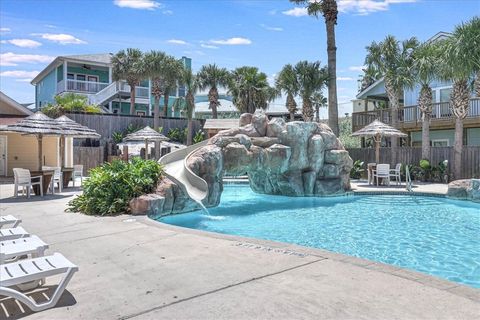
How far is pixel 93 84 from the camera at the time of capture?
37969 mm

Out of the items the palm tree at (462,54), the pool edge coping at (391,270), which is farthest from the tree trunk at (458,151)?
the pool edge coping at (391,270)

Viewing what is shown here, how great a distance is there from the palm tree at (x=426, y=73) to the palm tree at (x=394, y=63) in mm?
1004

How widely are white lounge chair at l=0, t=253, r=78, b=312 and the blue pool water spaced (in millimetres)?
5517

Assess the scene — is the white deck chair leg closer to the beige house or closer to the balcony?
the beige house

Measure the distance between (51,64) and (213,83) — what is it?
16.5 meters

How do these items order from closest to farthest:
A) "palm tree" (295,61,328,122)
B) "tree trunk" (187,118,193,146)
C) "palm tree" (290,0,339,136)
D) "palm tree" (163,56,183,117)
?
"palm tree" (290,0,339,136) → "palm tree" (295,61,328,122) → "tree trunk" (187,118,193,146) → "palm tree" (163,56,183,117)

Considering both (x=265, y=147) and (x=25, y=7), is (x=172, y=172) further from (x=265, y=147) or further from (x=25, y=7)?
(x=25, y=7)

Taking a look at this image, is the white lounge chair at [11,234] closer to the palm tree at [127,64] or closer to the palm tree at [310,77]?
the palm tree at [310,77]

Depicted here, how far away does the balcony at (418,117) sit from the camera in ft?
73.9

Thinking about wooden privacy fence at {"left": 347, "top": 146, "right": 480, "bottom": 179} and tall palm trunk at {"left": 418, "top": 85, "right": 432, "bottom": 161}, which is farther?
tall palm trunk at {"left": 418, "top": 85, "right": 432, "bottom": 161}

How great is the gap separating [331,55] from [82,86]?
23549 millimetres

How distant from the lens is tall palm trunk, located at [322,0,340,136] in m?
24.4

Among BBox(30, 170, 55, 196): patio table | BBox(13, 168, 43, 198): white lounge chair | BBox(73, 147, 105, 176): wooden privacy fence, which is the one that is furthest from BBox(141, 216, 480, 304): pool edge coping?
BBox(73, 147, 105, 176): wooden privacy fence

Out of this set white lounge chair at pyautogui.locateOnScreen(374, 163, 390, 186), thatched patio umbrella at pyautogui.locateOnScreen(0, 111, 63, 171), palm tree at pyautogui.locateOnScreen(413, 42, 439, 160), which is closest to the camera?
thatched patio umbrella at pyautogui.locateOnScreen(0, 111, 63, 171)
